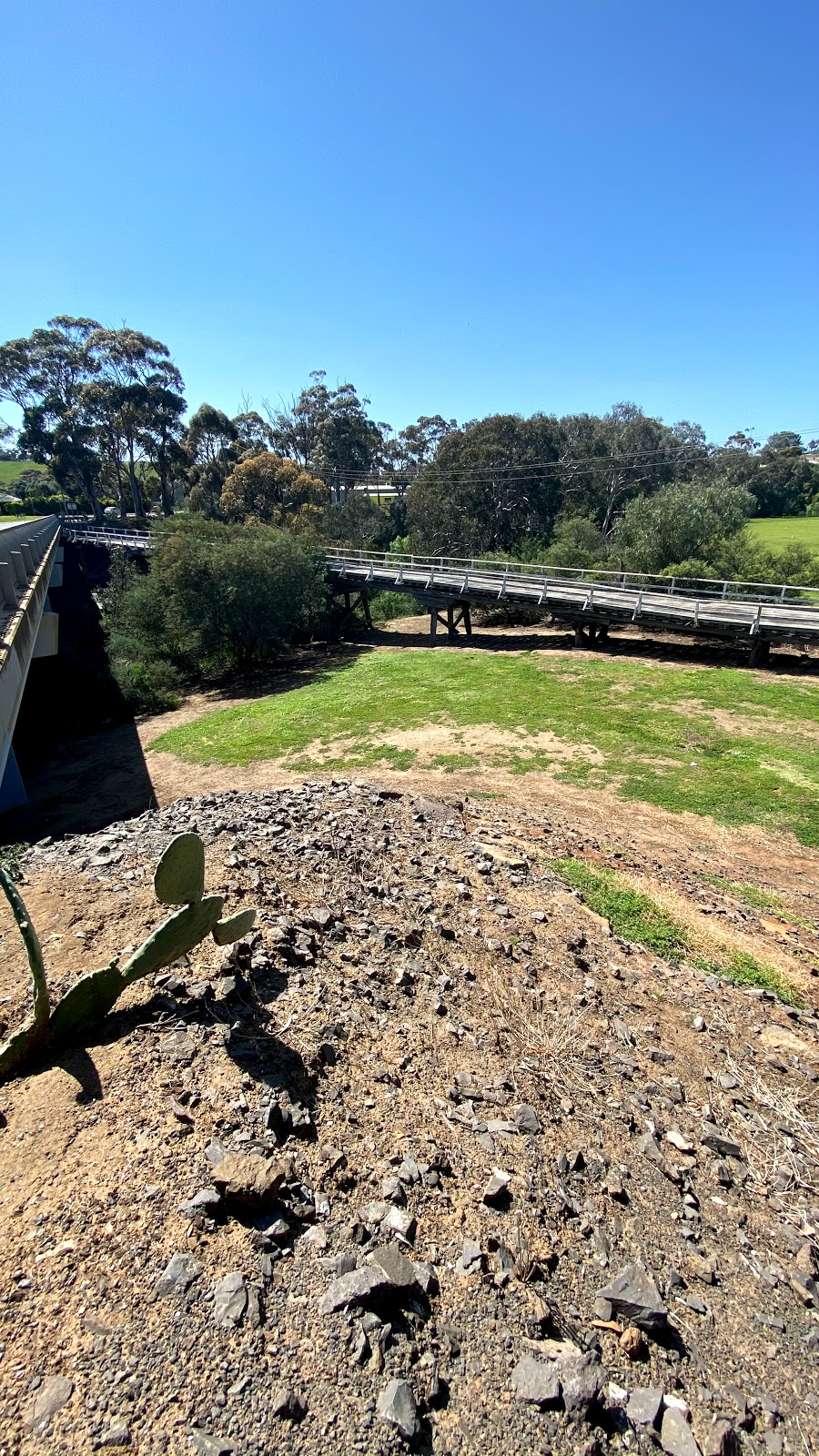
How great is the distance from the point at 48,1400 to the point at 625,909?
19.4 feet

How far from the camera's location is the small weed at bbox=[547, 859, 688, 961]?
20.2ft

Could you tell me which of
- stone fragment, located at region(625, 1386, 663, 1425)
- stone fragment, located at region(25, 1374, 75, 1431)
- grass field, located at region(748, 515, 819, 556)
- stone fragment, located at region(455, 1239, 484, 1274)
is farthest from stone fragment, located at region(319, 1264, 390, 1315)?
grass field, located at region(748, 515, 819, 556)

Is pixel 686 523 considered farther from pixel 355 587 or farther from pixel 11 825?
pixel 11 825

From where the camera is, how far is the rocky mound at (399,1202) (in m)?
2.29

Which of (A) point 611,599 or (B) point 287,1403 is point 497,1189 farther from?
(A) point 611,599

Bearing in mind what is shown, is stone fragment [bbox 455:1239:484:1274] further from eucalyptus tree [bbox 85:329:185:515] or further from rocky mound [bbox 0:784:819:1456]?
eucalyptus tree [bbox 85:329:185:515]

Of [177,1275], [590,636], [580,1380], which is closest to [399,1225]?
[580,1380]

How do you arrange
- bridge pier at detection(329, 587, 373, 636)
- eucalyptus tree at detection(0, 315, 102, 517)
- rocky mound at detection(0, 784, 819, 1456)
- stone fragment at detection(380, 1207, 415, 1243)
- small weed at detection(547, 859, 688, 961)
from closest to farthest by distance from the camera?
rocky mound at detection(0, 784, 819, 1456), stone fragment at detection(380, 1207, 415, 1243), small weed at detection(547, 859, 688, 961), bridge pier at detection(329, 587, 373, 636), eucalyptus tree at detection(0, 315, 102, 517)

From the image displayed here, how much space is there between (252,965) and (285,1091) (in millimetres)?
1055

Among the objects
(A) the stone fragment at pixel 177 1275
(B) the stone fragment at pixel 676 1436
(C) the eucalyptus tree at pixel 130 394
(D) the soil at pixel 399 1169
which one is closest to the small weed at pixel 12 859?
(D) the soil at pixel 399 1169

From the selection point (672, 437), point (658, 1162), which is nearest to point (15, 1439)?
point (658, 1162)

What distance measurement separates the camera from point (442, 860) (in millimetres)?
6934

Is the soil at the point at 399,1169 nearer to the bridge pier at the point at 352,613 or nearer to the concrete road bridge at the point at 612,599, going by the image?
the concrete road bridge at the point at 612,599

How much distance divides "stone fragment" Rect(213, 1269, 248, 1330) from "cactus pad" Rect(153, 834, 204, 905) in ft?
6.17
